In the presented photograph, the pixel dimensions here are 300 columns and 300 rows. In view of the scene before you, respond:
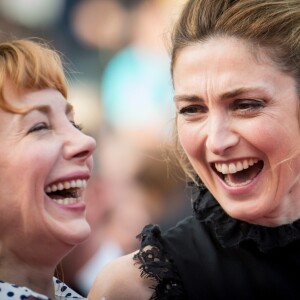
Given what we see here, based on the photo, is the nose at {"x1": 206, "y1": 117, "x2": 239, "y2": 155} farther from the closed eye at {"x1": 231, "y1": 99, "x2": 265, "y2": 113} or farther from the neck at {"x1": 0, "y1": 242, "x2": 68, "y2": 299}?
the neck at {"x1": 0, "y1": 242, "x2": 68, "y2": 299}

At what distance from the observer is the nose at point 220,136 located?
6.98 ft

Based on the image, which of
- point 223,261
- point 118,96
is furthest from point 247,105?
point 118,96

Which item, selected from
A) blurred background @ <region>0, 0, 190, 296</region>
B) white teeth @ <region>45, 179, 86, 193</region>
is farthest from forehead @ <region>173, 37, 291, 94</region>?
blurred background @ <region>0, 0, 190, 296</region>

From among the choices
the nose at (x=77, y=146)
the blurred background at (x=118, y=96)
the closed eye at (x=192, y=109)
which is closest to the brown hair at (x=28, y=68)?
the nose at (x=77, y=146)

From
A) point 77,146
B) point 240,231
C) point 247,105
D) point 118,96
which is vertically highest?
point 118,96

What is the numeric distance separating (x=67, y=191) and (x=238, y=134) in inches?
22.2

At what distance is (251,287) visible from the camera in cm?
214

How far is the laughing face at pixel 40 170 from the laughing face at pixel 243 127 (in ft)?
1.32

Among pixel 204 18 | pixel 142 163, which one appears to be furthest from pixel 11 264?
pixel 142 163

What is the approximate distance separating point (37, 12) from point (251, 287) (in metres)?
3.40

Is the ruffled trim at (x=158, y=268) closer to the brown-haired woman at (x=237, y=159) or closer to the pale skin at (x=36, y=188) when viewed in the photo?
the brown-haired woman at (x=237, y=159)

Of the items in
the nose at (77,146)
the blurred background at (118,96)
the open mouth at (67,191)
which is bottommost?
the open mouth at (67,191)

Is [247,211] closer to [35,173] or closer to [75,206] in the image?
[75,206]

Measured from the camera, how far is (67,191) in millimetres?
2078
